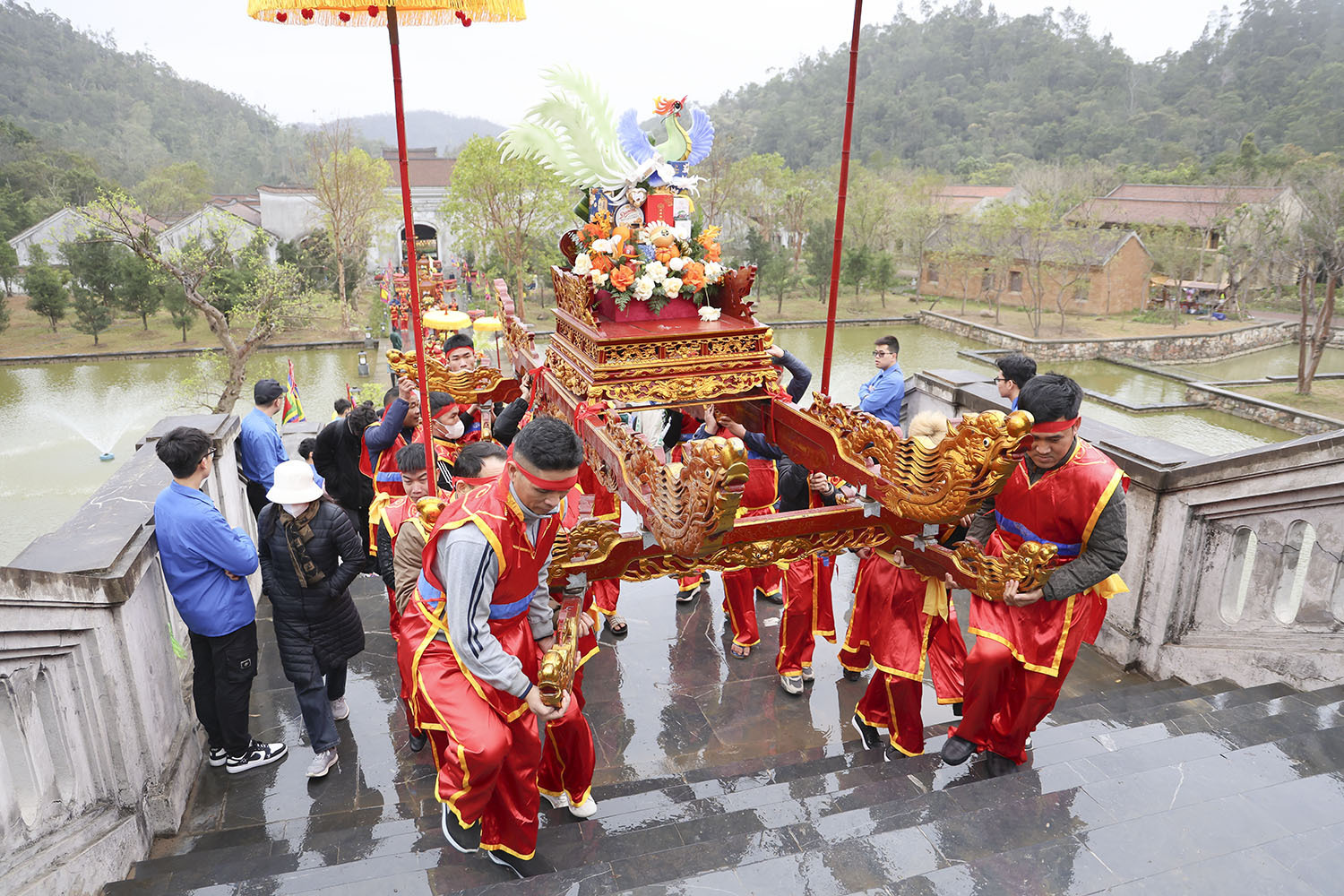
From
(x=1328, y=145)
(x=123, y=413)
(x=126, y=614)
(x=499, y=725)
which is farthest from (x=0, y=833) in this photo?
(x=1328, y=145)

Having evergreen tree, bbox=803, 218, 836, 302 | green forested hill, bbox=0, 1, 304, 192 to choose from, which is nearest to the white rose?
evergreen tree, bbox=803, 218, 836, 302

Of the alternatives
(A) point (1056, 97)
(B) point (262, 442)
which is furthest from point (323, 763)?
(A) point (1056, 97)

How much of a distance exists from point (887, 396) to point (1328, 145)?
158 feet

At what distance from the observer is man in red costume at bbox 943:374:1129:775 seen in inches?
126

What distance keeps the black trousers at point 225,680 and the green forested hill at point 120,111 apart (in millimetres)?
57187

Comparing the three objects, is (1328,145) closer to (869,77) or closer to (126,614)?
(869,77)

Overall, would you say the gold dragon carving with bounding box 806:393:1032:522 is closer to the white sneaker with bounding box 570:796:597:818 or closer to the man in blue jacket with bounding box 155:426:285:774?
the white sneaker with bounding box 570:796:597:818

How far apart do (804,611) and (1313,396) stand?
70.1 feet

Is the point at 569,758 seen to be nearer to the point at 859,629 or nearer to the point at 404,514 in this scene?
the point at 404,514

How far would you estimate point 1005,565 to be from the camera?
321 centimetres

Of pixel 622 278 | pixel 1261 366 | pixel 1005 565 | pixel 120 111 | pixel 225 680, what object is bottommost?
pixel 1261 366

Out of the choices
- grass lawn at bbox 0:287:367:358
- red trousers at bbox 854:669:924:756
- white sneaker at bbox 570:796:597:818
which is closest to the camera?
white sneaker at bbox 570:796:597:818

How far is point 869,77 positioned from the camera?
77.9 meters

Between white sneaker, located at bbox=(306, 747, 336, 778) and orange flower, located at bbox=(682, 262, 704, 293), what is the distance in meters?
3.11
